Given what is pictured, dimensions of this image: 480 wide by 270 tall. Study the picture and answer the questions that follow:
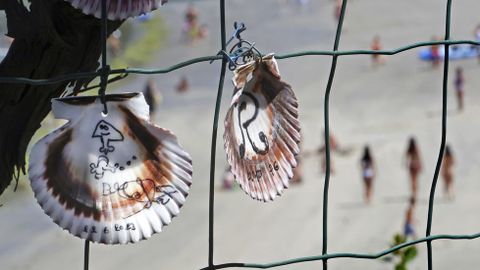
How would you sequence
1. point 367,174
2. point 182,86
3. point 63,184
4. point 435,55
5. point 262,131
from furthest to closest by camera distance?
point 182,86 → point 435,55 → point 367,174 → point 262,131 → point 63,184

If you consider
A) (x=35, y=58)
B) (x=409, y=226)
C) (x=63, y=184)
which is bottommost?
(x=63, y=184)

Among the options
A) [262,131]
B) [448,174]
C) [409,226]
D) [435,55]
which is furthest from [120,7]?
[435,55]

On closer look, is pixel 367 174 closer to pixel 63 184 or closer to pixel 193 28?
pixel 193 28

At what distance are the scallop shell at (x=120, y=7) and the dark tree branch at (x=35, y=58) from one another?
0.53ft

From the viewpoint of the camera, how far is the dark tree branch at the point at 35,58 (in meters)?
2.34

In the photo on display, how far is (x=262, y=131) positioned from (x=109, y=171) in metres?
0.42

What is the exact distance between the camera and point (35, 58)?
93.5 inches

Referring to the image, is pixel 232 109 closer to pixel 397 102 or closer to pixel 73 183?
pixel 73 183

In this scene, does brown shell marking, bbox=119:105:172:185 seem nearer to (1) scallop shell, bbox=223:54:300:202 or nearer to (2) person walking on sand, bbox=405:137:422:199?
(1) scallop shell, bbox=223:54:300:202

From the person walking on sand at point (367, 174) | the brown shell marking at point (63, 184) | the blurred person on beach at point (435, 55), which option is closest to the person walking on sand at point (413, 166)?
the person walking on sand at point (367, 174)

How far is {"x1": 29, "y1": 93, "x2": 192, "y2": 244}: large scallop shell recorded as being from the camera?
2.13 meters

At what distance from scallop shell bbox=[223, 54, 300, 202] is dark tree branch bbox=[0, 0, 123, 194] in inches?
12.5

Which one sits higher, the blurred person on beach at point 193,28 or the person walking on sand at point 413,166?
the blurred person on beach at point 193,28

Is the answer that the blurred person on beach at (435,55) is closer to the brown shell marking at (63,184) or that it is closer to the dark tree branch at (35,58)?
the dark tree branch at (35,58)
